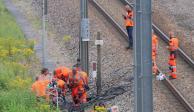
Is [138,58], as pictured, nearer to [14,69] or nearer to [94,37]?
[14,69]

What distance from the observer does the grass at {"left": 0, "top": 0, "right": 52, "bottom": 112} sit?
13.2 metres

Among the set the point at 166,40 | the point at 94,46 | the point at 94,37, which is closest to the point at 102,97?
the point at 94,46

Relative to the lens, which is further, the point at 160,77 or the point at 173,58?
the point at 173,58

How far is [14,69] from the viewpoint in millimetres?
18172

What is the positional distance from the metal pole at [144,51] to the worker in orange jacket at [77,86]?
647 cm

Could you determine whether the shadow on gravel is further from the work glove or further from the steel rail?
the steel rail

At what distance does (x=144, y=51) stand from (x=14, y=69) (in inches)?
355

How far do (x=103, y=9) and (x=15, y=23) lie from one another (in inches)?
143

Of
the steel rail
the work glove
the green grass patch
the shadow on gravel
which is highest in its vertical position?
the green grass patch

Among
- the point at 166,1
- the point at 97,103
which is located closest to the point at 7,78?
the point at 97,103

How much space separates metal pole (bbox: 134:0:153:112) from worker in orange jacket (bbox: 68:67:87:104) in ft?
21.2

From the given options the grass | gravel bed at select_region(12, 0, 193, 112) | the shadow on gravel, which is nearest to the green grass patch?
the grass

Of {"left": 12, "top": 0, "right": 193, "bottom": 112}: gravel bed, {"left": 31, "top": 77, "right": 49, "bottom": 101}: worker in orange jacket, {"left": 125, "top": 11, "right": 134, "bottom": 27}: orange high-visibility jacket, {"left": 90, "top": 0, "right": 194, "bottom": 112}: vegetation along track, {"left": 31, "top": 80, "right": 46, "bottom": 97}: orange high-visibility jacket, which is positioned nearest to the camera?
{"left": 31, "top": 77, "right": 49, "bottom": 101}: worker in orange jacket

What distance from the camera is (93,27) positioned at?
969 inches
